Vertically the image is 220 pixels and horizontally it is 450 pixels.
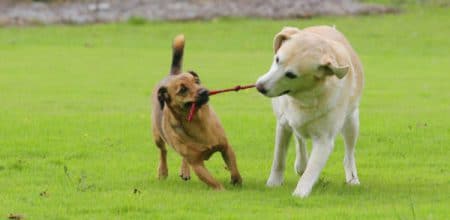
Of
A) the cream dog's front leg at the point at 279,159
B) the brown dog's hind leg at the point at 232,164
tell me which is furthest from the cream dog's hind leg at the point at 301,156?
the brown dog's hind leg at the point at 232,164

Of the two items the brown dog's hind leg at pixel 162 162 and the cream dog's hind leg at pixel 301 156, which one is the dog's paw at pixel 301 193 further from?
the brown dog's hind leg at pixel 162 162

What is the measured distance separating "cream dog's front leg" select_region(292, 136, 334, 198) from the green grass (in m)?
0.16

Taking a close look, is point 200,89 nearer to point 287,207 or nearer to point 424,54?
point 287,207

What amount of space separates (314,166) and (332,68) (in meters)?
0.98

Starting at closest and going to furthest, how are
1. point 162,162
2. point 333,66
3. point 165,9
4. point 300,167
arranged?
point 333,66
point 300,167
point 162,162
point 165,9

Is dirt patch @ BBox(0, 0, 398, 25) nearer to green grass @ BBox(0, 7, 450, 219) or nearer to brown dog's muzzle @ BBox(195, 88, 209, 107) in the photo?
green grass @ BBox(0, 7, 450, 219)

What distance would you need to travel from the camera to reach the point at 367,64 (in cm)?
2488

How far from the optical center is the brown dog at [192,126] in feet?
34.7

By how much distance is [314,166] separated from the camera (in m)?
10.4

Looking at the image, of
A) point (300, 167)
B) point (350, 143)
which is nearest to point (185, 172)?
point (300, 167)

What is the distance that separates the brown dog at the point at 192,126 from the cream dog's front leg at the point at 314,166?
0.83 metres

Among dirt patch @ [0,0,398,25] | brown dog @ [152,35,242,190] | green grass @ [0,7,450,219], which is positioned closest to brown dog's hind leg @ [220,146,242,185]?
Answer: brown dog @ [152,35,242,190]

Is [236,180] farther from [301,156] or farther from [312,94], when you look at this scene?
[312,94]

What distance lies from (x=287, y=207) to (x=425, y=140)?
4778 mm
